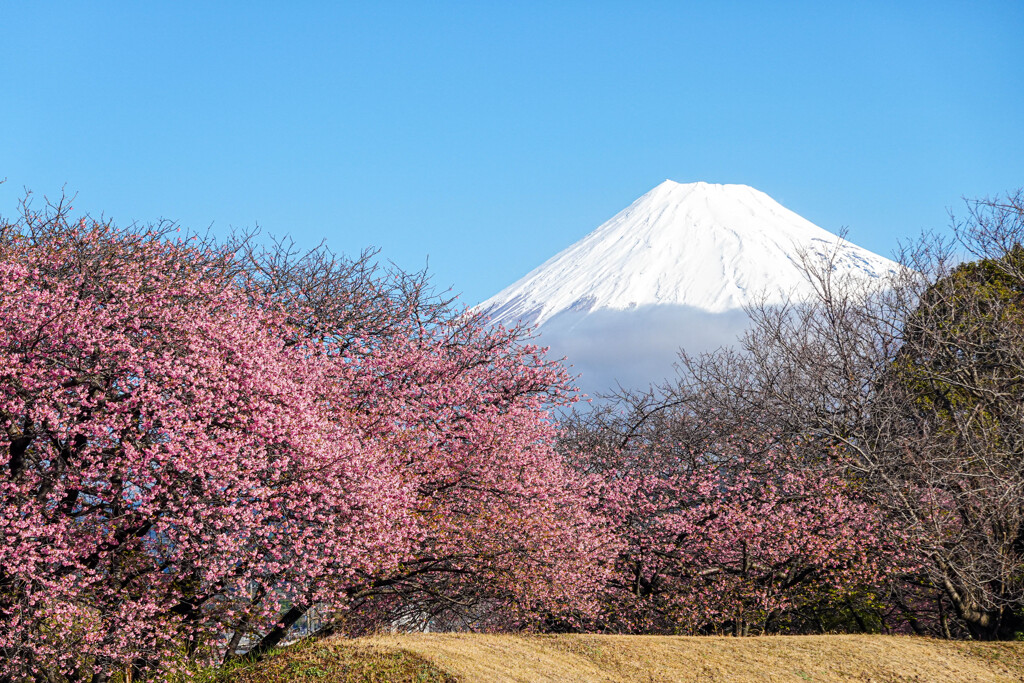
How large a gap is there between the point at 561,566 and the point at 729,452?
666 centimetres

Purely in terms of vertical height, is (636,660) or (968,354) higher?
(968,354)

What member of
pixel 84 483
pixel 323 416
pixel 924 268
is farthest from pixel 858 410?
pixel 84 483

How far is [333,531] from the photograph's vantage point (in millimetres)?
13156

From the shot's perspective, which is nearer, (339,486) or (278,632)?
(339,486)

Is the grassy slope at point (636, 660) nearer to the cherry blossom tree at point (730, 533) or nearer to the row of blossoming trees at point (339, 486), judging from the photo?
the row of blossoming trees at point (339, 486)

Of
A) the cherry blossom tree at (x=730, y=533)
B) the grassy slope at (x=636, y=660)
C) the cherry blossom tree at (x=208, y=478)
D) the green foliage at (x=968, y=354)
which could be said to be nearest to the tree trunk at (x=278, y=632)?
the cherry blossom tree at (x=208, y=478)

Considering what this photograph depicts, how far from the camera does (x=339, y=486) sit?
13234 mm

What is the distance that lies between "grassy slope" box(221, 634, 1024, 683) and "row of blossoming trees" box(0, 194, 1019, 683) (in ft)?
4.41

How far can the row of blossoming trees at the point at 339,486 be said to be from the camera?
11625mm

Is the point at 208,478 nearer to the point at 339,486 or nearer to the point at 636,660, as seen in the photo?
the point at 339,486

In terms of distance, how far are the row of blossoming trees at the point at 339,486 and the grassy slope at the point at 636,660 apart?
1.34 metres

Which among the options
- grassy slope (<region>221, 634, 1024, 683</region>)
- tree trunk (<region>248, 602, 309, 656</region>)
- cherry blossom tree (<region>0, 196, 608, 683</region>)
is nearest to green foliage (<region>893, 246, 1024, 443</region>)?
grassy slope (<region>221, 634, 1024, 683</region>)

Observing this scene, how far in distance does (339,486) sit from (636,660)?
535 centimetres

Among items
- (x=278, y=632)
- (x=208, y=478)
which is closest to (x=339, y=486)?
(x=208, y=478)
